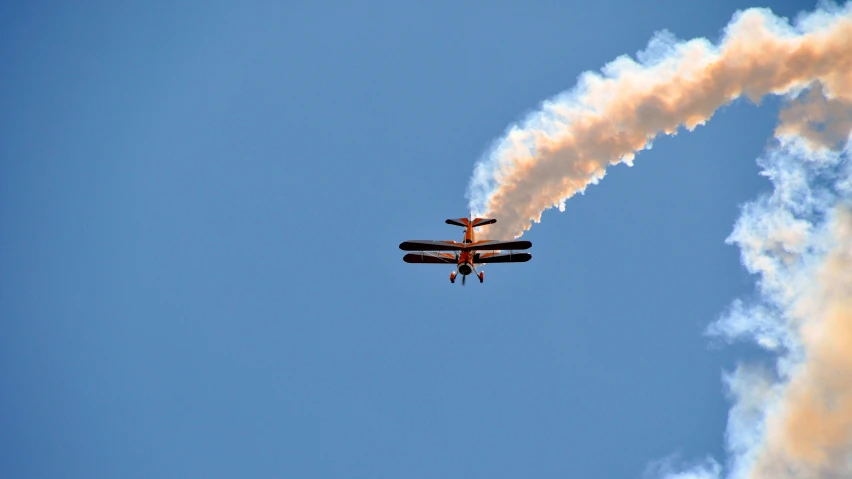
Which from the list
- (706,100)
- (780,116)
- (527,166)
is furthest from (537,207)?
(780,116)

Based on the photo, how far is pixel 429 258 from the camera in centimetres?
6109

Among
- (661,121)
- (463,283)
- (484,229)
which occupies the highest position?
(661,121)

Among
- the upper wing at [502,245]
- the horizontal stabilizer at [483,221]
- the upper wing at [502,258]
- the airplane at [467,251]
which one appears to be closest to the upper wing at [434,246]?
the airplane at [467,251]

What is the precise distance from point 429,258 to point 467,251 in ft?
14.0

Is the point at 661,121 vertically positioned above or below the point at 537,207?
above

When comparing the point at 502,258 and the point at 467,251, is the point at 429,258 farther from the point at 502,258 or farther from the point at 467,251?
the point at 502,258

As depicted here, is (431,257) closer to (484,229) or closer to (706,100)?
(484,229)

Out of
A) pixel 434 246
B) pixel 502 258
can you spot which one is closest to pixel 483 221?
pixel 502 258

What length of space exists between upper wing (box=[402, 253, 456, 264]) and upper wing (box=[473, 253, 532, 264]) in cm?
207

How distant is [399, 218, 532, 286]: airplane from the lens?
56.5 meters

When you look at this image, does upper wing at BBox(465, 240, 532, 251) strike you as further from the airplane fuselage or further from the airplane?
the airplane fuselage

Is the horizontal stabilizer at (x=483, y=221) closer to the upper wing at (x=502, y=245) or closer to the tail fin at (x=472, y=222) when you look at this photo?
the tail fin at (x=472, y=222)

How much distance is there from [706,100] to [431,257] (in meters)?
21.8

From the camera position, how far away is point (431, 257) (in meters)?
61.0
